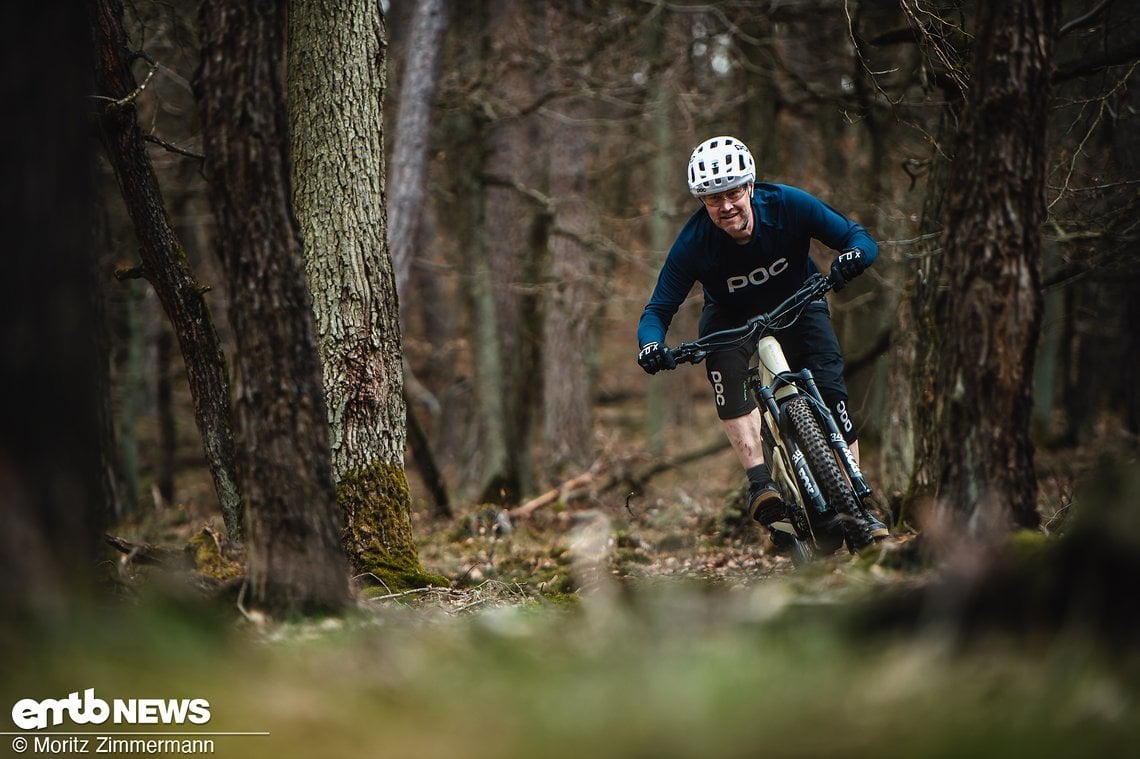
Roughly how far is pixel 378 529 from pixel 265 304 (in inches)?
96.2

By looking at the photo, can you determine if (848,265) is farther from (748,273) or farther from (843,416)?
(843,416)

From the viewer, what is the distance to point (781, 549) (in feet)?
20.9

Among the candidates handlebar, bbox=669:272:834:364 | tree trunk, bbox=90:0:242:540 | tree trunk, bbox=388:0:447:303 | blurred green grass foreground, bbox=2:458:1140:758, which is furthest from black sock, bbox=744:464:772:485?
tree trunk, bbox=388:0:447:303

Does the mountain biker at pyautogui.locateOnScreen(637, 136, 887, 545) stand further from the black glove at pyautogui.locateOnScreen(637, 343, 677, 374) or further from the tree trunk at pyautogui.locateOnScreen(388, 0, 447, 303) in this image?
the tree trunk at pyautogui.locateOnScreen(388, 0, 447, 303)

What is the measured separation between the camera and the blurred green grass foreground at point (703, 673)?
2.66 m

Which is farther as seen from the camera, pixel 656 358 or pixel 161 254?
pixel 656 358

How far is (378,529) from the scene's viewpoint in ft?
19.5

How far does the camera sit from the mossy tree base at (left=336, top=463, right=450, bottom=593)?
19.2ft

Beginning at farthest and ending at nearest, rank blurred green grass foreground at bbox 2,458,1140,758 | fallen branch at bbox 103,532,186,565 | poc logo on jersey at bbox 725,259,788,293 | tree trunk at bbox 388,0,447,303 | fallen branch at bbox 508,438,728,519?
1. fallen branch at bbox 508,438,728,519
2. tree trunk at bbox 388,0,447,303
3. poc logo on jersey at bbox 725,259,788,293
4. fallen branch at bbox 103,532,186,565
5. blurred green grass foreground at bbox 2,458,1140,758

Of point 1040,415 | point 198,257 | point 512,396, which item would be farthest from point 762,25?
point 198,257

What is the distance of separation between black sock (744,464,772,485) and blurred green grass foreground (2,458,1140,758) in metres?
2.58

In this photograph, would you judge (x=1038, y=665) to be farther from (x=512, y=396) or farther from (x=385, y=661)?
(x=512, y=396)

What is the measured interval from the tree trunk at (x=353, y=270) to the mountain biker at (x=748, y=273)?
1.65 m

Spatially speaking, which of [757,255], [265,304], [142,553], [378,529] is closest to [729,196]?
[757,255]
